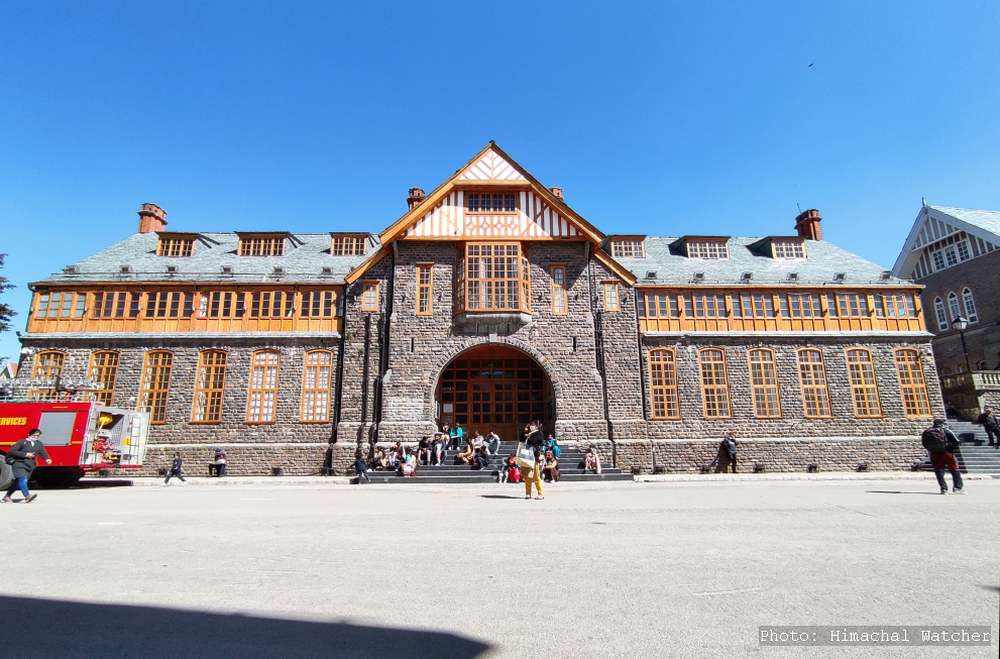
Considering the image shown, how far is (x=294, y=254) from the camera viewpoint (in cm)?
2655

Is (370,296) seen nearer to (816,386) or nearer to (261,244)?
(261,244)

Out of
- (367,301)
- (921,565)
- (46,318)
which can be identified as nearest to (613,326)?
(367,301)

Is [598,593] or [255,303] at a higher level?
[255,303]

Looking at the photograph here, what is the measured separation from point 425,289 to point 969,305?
3467 centimetres

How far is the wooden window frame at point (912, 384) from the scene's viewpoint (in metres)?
23.6

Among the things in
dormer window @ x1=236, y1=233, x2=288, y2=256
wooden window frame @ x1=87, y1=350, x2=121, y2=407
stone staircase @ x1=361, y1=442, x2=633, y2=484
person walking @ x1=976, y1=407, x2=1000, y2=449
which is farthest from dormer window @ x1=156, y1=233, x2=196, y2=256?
person walking @ x1=976, y1=407, x2=1000, y2=449

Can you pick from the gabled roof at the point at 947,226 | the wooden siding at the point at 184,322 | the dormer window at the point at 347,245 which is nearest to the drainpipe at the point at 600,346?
the wooden siding at the point at 184,322

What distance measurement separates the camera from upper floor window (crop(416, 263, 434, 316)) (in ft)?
73.7

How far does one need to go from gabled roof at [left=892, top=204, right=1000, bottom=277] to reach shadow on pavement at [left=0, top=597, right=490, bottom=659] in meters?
41.6

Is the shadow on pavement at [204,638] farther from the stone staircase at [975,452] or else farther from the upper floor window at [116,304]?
the stone staircase at [975,452]

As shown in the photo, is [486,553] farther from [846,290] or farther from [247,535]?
[846,290]

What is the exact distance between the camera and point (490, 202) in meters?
23.3

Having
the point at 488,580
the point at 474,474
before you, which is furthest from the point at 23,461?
the point at 488,580

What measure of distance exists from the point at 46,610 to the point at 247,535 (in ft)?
9.97
